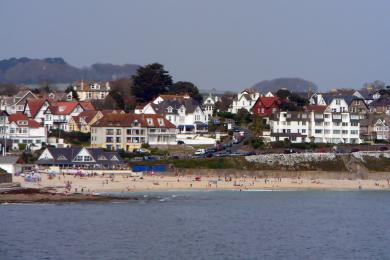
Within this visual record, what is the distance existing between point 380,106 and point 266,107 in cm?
1136

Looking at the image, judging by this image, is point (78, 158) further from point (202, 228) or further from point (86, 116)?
point (202, 228)

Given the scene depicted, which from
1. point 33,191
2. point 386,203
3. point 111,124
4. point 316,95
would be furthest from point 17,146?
point 316,95

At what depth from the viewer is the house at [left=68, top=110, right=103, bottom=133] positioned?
76.2 meters

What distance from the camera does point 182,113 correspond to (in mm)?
80375

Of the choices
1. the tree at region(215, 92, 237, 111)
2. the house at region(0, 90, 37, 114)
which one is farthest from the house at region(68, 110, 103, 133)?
the tree at region(215, 92, 237, 111)

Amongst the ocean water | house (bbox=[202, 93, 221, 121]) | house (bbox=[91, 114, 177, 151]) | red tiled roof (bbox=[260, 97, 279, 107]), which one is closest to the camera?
the ocean water

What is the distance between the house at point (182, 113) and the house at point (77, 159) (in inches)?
565

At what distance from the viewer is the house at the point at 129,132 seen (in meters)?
71.9

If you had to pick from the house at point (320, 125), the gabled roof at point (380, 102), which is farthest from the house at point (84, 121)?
the gabled roof at point (380, 102)

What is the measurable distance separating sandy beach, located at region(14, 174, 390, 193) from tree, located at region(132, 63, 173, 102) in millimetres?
24421

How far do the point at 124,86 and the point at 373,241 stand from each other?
64545mm

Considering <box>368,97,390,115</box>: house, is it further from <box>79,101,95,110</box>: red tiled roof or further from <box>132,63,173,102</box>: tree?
<box>79,101,95,110</box>: red tiled roof

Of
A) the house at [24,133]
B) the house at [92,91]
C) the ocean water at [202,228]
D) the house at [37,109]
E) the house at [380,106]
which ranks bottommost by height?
the ocean water at [202,228]

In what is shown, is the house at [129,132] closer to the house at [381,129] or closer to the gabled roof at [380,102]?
the house at [381,129]
